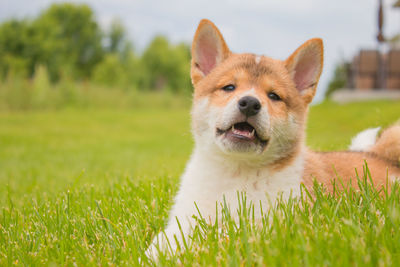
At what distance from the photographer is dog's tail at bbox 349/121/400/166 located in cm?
341

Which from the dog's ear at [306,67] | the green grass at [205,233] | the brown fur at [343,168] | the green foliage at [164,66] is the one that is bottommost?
the green grass at [205,233]

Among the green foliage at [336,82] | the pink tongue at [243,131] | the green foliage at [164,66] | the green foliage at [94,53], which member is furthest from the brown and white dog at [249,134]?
the green foliage at [164,66]

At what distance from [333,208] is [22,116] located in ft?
51.4

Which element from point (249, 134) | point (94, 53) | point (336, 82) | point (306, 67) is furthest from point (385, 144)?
point (94, 53)

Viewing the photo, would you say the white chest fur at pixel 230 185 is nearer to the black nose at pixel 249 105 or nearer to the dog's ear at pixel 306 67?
the black nose at pixel 249 105

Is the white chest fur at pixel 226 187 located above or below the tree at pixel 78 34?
below

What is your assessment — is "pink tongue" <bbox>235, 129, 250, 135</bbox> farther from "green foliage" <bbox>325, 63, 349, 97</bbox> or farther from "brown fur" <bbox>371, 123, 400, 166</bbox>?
"green foliage" <bbox>325, 63, 349, 97</bbox>

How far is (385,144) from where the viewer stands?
11.5ft

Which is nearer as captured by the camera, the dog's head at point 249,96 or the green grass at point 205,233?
the green grass at point 205,233

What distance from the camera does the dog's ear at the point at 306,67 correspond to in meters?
2.96

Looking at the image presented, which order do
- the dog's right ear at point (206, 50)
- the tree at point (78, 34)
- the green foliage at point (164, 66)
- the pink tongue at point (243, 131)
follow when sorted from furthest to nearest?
the green foliage at point (164, 66), the tree at point (78, 34), the dog's right ear at point (206, 50), the pink tongue at point (243, 131)

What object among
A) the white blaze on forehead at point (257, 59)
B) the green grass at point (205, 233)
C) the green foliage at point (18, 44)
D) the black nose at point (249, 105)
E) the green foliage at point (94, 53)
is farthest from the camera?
the green foliage at point (94, 53)

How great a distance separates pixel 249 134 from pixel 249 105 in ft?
0.71

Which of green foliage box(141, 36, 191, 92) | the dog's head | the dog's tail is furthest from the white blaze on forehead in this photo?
green foliage box(141, 36, 191, 92)
